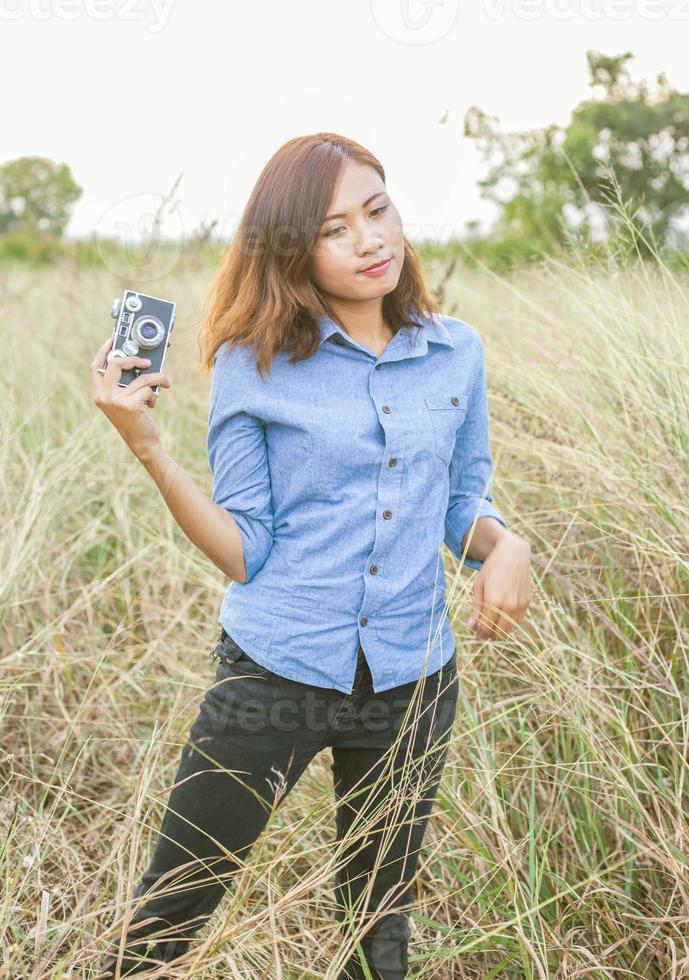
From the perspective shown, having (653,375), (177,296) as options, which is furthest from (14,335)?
(653,375)

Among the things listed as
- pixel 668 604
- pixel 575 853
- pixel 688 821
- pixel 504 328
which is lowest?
pixel 575 853

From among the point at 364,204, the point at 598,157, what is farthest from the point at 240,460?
the point at 598,157

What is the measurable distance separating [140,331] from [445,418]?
1.61 feet

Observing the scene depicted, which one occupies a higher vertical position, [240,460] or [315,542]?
[240,460]

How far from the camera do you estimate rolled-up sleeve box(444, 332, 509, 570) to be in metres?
1.50

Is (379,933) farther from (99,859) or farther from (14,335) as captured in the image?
(14,335)

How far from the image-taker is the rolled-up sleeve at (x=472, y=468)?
1.50 meters

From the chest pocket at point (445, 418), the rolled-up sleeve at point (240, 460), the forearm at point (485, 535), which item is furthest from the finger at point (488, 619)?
the rolled-up sleeve at point (240, 460)

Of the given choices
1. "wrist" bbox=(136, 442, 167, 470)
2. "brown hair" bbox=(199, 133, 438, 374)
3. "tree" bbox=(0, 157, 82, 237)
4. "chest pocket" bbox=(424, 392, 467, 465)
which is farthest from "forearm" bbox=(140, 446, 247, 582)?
"tree" bbox=(0, 157, 82, 237)

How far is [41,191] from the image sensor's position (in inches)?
221

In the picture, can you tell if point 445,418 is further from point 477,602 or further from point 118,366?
point 118,366

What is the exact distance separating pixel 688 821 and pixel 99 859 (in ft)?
3.91

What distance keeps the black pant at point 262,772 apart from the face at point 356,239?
57cm

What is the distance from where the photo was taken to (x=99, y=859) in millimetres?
1903
